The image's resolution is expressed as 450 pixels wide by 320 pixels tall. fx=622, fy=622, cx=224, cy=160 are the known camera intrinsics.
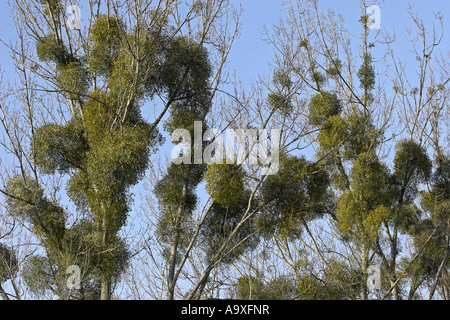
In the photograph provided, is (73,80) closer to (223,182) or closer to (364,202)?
(223,182)

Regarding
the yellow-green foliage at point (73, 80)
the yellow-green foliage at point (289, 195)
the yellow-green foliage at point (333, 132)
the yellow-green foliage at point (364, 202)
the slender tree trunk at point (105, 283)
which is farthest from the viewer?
the yellow-green foliage at point (333, 132)

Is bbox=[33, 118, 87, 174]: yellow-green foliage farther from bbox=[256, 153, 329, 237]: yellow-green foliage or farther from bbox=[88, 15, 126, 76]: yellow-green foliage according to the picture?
bbox=[256, 153, 329, 237]: yellow-green foliage

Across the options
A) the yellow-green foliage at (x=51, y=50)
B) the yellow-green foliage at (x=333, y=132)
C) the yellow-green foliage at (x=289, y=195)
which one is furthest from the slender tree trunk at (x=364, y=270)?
the yellow-green foliage at (x=51, y=50)

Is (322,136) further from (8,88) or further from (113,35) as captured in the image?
(8,88)

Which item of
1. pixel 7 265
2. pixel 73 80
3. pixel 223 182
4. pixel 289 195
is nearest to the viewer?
pixel 7 265

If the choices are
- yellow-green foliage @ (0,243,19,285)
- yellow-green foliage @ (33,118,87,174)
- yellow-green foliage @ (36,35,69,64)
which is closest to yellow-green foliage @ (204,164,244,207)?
yellow-green foliage @ (33,118,87,174)

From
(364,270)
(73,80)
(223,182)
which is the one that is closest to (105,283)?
(223,182)

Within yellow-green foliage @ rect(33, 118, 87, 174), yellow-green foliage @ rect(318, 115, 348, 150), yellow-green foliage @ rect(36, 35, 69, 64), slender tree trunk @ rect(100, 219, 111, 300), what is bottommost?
slender tree trunk @ rect(100, 219, 111, 300)

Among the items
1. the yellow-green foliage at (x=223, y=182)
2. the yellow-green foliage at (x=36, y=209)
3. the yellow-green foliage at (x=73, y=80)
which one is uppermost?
the yellow-green foliage at (x=73, y=80)

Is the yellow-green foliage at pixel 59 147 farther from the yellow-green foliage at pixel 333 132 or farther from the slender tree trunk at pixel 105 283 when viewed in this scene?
the yellow-green foliage at pixel 333 132

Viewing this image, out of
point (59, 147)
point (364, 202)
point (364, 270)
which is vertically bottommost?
point (364, 270)

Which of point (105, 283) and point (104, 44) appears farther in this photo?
point (104, 44)

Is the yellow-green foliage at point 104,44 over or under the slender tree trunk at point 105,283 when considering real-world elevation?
over

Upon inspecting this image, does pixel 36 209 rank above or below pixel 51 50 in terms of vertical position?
below
